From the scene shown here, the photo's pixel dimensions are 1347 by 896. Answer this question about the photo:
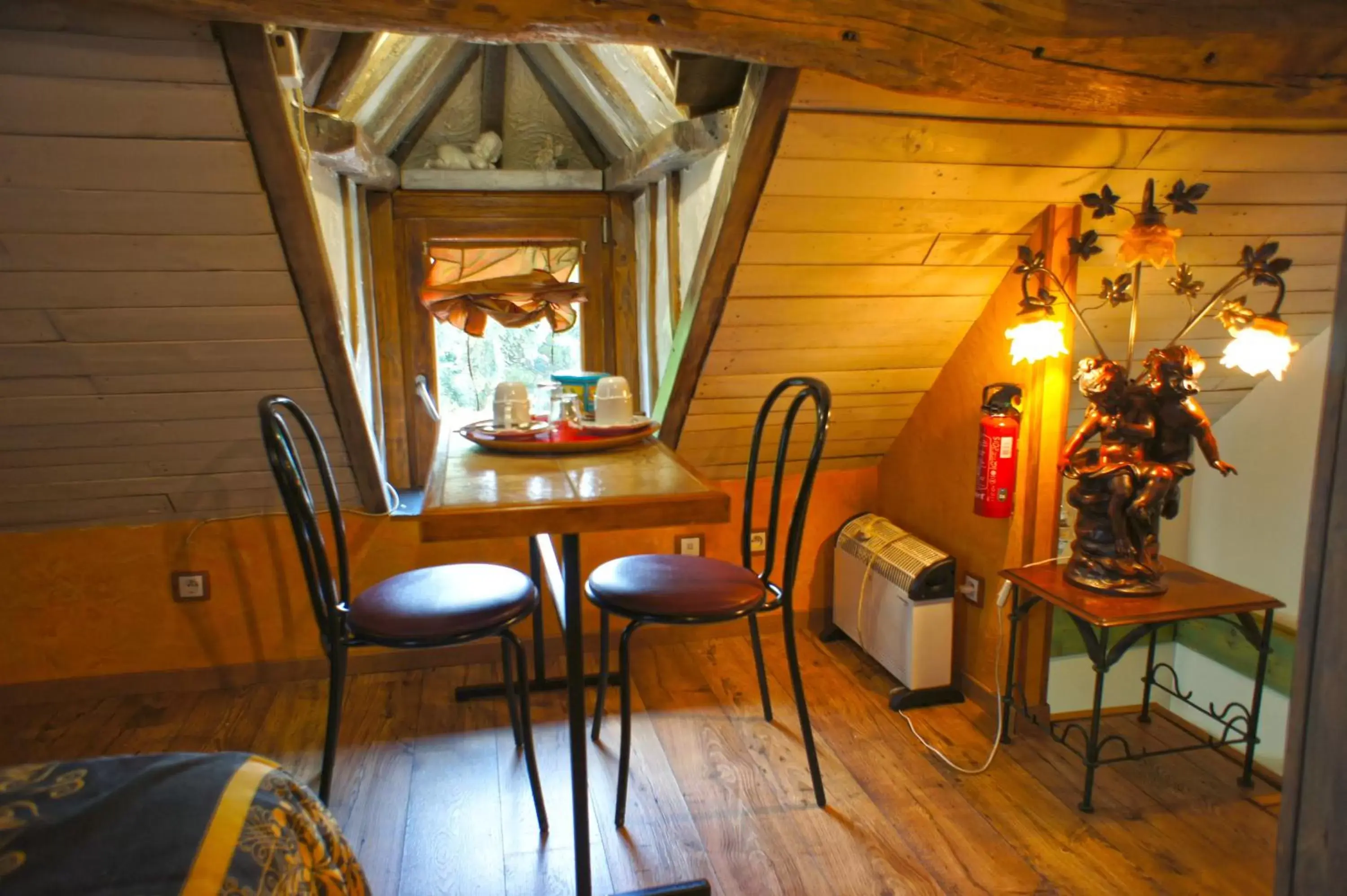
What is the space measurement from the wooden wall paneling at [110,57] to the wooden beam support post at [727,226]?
98 centimetres

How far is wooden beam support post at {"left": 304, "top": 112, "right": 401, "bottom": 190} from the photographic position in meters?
2.12

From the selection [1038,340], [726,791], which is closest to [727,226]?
[1038,340]

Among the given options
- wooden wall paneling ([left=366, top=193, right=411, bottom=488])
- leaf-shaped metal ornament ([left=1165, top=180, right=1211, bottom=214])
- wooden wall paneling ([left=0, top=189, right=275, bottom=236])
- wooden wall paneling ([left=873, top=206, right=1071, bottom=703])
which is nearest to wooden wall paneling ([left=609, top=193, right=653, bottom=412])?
wooden wall paneling ([left=366, top=193, right=411, bottom=488])

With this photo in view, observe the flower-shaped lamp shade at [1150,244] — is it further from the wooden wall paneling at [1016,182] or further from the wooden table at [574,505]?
the wooden table at [574,505]

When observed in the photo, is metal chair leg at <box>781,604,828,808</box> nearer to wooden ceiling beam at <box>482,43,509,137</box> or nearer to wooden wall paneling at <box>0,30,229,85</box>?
wooden wall paneling at <box>0,30,229,85</box>

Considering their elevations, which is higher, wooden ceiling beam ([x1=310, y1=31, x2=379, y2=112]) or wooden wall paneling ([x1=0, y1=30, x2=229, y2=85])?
wooden ceiling beam ([x1=310, y1=31, x2=379, y2=112])

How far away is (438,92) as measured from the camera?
9.66 ft

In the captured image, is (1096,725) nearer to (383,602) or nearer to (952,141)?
(952,141)

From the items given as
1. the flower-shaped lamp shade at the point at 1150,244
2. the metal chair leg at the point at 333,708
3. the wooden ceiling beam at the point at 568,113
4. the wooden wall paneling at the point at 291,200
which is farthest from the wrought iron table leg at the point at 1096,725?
the wooden ceiling beam at the point at 568,113

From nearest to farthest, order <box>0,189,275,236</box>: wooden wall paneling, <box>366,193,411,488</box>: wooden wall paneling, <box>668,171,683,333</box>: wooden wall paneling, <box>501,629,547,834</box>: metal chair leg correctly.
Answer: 1. <box>0,189,275,236</box>: wooden wall paneling
2. <box>501,629,547,834</box>: metal chair leg
3. <box>668,171,683,333</box>: wooden wall paneling
4. <box>366,193,411,488</box>: wooden wall paneling

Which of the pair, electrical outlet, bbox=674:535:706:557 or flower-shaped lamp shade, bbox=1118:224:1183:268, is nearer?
flower-shaped lamp shade, bbox=1118:224:1183:268

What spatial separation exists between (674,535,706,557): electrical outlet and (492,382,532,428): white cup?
1.03 m

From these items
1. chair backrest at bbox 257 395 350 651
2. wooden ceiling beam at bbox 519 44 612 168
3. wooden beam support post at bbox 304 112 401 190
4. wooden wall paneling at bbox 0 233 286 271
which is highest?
wooden ceiling beam at bbox 519 44 612 168

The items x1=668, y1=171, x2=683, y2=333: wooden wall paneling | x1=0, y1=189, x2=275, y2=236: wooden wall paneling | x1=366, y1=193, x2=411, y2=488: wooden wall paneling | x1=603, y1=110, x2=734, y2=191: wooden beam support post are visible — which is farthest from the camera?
x1=366, y1=193, x2=411, y2=488: wooden wall paneling
